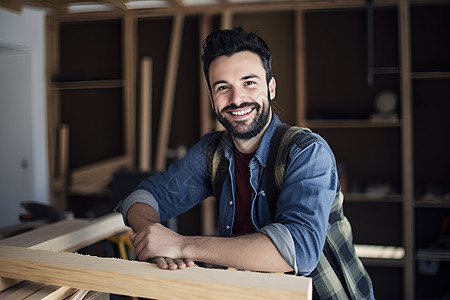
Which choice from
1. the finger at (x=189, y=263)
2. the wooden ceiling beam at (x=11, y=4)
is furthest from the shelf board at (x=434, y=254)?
Result: the wooden ceiling beam at (x=11, y=4)

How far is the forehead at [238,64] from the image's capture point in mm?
1478

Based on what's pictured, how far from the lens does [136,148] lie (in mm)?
4613

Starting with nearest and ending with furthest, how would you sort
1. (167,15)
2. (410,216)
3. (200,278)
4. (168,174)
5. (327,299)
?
(200,278), (327,299), (168,174), (410,216), (167,15)

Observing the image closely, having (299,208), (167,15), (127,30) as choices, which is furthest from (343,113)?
(299,208)

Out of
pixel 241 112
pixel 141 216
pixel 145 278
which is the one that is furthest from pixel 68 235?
pixel 241 112

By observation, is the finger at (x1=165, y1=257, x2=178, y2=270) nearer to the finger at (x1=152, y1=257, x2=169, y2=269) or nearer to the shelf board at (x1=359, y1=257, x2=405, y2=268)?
the finger at (x1=152, y1=257, x2=169, y2=269)

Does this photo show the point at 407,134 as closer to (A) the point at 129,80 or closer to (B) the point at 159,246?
(A) the point at 129,80

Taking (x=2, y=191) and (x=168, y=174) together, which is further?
(x=168, y=174)

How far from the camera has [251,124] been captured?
152 centimetres

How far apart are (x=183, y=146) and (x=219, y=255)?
3416 millimetres

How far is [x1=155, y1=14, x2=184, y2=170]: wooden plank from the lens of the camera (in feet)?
14.5

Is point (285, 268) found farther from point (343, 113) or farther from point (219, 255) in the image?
point (343, 113)

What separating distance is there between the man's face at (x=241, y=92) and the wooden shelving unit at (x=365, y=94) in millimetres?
2345

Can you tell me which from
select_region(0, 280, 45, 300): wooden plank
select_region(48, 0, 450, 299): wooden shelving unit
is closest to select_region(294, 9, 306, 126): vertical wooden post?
select_region(48, 0, 450, 299): wooden shelving unit
